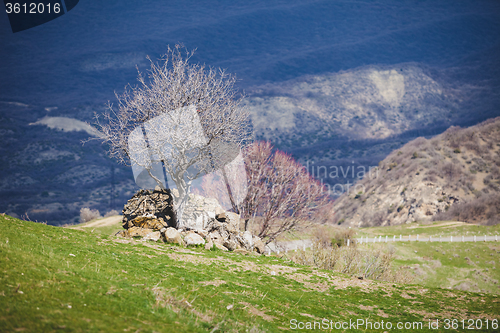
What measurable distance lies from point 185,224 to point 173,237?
2.65m

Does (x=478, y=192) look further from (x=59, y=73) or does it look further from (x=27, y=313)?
(x=59, y=73)

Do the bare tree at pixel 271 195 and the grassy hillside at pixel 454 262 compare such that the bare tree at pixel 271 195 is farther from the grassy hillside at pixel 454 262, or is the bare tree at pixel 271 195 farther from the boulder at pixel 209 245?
the grassy hillside at pixel 454 262

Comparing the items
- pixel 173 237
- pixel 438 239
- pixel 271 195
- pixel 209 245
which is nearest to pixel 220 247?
pixel 209 245

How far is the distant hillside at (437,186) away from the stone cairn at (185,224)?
5501 centimetres

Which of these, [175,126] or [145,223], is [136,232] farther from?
[175,126]

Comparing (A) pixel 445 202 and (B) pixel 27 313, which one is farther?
(A) pixel 445 202

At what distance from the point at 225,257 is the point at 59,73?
215518mm

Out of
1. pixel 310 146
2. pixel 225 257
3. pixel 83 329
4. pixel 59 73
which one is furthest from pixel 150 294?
pixel 59 73

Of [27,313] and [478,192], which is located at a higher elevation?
[27,313]

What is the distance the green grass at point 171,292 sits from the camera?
742 cm

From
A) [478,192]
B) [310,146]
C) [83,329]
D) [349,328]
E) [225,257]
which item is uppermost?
[83,329]

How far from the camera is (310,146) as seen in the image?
167750mm

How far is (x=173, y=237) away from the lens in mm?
20422

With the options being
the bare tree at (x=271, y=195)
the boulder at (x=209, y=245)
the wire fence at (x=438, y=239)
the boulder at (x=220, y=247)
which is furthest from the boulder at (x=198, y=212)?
the wire fence at (x=438, y=239)
